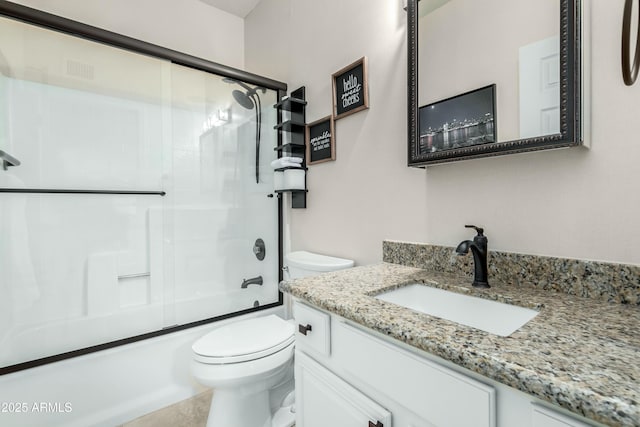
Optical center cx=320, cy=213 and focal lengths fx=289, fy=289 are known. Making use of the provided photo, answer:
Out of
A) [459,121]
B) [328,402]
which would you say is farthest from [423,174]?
[328,402]

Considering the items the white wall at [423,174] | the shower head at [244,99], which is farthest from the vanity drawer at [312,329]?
the shower head at [244,99]

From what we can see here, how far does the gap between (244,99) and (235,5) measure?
0.95 metres

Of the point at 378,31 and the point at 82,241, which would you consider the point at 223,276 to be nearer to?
the point at 82,241

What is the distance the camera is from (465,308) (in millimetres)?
878

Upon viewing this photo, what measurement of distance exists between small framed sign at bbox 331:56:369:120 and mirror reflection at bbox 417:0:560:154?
329 mm

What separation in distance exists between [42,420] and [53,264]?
770mm

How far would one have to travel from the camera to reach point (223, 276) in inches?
81.4

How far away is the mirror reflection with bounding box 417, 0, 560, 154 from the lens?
2.69 feet

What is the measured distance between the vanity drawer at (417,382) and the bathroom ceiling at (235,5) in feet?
8.57

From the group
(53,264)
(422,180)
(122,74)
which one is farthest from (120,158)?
(422,180)

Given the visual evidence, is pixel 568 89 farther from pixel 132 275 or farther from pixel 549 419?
pixel 132 275

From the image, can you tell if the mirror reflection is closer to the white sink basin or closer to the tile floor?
the white sink basin

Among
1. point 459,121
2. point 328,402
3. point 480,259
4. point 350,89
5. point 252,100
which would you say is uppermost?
point 252,100

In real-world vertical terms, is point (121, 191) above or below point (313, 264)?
above
